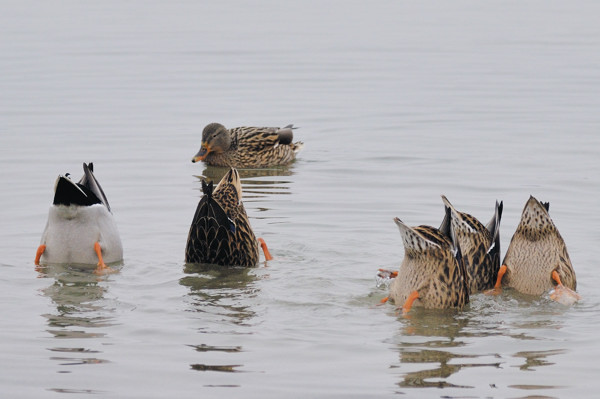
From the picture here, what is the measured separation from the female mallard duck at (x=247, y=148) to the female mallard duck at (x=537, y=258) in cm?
667

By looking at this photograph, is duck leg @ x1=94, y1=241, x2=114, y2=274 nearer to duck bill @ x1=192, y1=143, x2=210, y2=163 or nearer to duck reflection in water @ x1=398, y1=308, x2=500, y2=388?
duck reflection in water @ x1=398, y1=308, x2=500, y2=388

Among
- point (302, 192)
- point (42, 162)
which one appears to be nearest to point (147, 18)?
point (42, 162)

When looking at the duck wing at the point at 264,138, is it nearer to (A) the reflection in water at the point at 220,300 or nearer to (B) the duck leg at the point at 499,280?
(A) the reflection in water at the point at 220,300

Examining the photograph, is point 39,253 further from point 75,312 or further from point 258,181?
point 258,181

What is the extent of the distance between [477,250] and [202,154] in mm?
6950

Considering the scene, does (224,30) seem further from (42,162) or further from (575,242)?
(575,242)

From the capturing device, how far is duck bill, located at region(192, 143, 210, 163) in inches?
594

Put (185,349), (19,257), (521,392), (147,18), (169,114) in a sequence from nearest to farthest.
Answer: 1. (521,392)
2. (185,349)
3. (19,257)
4. (169,114)
5. (147,18)

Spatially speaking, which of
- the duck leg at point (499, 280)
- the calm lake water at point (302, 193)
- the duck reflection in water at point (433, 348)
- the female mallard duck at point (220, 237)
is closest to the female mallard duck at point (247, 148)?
the calm lake water at point (302, 193)

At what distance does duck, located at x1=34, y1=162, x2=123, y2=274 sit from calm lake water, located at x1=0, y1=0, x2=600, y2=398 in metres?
0.23

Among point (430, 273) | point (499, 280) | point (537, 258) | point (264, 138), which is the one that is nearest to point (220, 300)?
point (430, 273)

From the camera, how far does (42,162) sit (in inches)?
579

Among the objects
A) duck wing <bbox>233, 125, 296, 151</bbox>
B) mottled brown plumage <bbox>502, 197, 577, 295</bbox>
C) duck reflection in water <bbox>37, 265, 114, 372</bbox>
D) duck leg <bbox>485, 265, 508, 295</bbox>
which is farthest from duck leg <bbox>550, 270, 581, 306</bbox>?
duck wing <bbox>233, 125, 296, 151</bbox>

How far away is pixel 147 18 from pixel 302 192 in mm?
22055
